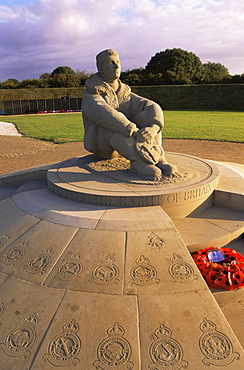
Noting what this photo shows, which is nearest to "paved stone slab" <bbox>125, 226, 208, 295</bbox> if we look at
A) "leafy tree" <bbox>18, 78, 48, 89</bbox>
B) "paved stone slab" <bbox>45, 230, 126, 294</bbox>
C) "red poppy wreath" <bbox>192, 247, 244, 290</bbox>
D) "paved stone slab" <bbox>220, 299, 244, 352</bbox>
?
"paved stone slab" <bbox>45, 230, 126, 294</bbox>

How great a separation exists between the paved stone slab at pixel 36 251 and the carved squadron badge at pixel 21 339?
489 mm

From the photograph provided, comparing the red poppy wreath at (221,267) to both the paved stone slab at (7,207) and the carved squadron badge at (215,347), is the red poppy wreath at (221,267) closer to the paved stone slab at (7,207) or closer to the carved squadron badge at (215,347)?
the carved squadron badge at (215,347)

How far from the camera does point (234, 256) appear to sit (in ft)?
11.5

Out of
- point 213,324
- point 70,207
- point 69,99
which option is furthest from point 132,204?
point 69,99

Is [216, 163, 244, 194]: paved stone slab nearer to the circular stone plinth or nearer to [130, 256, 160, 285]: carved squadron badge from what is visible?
the circular stone plinth

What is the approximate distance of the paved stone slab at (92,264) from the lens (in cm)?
284

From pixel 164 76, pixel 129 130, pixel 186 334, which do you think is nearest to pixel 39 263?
pixel 186 334

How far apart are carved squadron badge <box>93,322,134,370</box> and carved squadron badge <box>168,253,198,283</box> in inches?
31.2

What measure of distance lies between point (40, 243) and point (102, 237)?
74 cm

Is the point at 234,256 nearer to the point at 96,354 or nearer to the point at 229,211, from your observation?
the point at 229,211

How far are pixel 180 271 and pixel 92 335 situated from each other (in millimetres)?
1098

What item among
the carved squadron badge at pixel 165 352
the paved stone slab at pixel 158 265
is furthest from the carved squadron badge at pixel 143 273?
the carved squadron badge at pixel 165 352

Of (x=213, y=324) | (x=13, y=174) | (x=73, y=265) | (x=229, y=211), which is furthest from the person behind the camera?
(x=13, y=174)

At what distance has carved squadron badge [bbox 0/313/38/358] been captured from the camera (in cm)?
229
